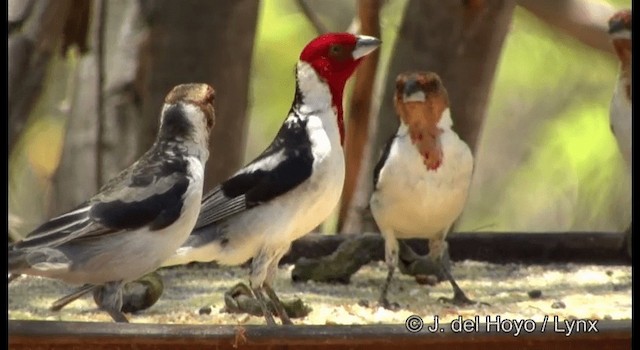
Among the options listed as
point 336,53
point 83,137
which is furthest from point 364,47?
point 83,137

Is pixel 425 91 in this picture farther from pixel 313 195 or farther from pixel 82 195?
pixel 82 195

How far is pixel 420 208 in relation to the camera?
2.10 m

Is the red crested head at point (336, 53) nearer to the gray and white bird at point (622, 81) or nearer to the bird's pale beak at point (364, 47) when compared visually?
the bird's pale beak at point (364, 47)

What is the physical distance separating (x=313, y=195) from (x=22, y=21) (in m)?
0.63

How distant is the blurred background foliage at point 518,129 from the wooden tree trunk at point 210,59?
0.07 m

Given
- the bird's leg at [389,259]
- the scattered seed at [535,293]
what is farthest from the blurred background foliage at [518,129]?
the scattered seed at [535,293]

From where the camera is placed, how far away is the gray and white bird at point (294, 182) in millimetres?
1862

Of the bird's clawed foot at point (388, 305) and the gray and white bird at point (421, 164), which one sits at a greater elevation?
the gray and white bird at point (421, 164)

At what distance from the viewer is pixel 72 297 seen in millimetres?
1888

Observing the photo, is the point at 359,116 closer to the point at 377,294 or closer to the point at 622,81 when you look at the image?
the point at 377,294

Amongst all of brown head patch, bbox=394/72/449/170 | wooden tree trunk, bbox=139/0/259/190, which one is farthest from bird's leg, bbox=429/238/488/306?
wooden tree trunk, bbox=139/0/259/190

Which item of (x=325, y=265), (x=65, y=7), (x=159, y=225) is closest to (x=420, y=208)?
(x=325, y=265)

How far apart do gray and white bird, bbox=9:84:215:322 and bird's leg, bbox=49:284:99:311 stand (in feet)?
0.14

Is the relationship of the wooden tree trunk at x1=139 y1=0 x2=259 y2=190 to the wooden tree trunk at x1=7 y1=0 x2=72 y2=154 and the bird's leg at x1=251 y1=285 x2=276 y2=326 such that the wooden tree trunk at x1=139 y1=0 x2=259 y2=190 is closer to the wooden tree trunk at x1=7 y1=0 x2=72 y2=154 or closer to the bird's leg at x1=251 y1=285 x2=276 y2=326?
the wooden tree trunk at x1=7 y1=0 x2=72 y2=154
